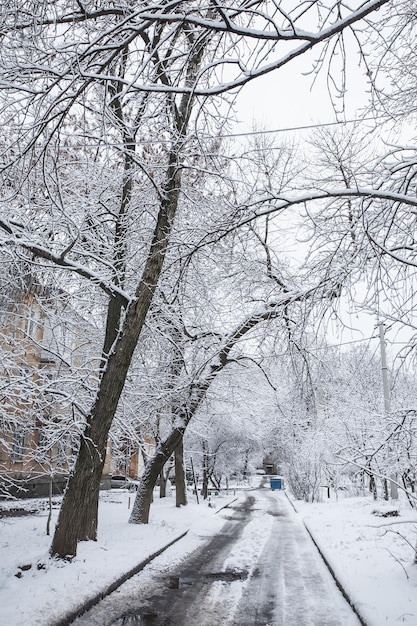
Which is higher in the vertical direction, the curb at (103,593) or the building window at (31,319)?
the building window at (31,319)

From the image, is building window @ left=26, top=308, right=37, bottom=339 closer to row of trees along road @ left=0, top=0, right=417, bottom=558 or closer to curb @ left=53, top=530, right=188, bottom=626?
row of trees along road @ left=0, top=0, right=417, bottom=558

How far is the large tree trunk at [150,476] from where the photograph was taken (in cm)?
1483

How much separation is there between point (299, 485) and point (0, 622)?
91.7 feet

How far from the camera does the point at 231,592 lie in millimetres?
8008

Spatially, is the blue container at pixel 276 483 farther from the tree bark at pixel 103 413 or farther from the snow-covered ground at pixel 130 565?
the tree bark at pixel 103 413

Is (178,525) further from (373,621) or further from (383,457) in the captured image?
(373,621)

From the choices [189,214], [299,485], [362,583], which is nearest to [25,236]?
[189,214]

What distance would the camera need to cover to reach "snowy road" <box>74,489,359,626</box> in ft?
21.5

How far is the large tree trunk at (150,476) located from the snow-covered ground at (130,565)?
0.43 metres

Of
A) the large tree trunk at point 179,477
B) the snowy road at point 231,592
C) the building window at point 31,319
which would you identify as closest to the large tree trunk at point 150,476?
the snowy road at point 231,592

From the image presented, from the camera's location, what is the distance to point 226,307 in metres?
14.1

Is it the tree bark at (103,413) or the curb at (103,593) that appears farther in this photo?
the tree bark at (103,413)

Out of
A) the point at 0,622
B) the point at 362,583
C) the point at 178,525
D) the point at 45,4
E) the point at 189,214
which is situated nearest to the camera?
the point at 45,4

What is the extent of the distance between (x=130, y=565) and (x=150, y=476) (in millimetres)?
5874
